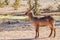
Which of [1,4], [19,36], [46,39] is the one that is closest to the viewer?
[46,39]

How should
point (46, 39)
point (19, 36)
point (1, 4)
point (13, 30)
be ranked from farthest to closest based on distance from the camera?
point (1, 4) → point (13, 30) → point (19, 36) → point (46, 39)

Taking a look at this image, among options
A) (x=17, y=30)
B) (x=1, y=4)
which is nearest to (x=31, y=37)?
(x=17, y=30)

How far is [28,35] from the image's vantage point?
11.9 m

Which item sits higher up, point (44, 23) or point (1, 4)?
point (44, 23)

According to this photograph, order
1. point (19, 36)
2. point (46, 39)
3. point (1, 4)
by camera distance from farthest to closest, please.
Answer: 1. point (1, 4)
2. point (19, 36)
3. point (46, 39)

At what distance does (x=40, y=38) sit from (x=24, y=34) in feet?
4.36

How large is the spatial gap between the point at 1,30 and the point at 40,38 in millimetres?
3126

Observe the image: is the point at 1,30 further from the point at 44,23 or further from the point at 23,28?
the point at 44,23

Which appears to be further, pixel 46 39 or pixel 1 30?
pixel 1 30

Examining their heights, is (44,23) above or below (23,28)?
above

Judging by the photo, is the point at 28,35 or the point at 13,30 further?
the point at 13,30

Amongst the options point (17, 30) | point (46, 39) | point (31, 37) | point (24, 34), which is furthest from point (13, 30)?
point (46, 39)

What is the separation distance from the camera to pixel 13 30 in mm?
13359

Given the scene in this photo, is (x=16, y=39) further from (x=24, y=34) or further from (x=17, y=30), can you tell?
(x=17, y=30)
